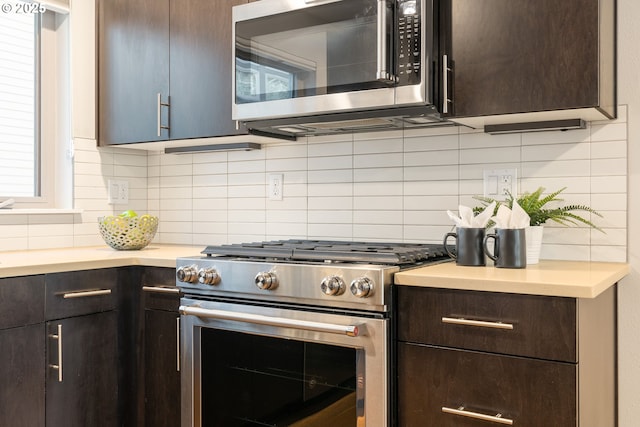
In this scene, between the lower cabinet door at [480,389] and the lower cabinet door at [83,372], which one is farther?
the lower cabinet door at [83,372]

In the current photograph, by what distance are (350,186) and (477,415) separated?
115 centimetres

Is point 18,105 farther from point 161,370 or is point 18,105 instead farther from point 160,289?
point 161,370

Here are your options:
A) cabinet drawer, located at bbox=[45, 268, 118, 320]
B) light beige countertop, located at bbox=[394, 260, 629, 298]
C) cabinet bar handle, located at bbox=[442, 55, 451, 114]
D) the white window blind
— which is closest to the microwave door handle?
cabinet bar handle, located at bbox=[442, 55, 451, 114]

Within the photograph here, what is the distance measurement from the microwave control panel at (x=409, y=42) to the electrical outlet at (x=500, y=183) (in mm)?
507

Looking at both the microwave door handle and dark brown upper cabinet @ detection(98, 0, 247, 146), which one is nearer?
the microwave door handle

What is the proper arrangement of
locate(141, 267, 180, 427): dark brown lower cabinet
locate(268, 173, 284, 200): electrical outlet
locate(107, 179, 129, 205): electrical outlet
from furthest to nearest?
locate(107, 179, 129, 205): electrical outlet → locate(268, 173, 284, 200): electrical outlet → locate(141, 267, 180, 427): dark brown lower cabinet

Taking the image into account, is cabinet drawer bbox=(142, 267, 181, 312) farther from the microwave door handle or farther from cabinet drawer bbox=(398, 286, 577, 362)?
the microwave door handle

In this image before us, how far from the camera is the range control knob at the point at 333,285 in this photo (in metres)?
1.66

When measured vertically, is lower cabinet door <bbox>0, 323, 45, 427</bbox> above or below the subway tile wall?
below

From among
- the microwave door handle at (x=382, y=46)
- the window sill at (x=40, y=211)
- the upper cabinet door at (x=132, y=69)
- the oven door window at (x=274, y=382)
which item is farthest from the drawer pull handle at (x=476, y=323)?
the window sill at (x=40, y=211)

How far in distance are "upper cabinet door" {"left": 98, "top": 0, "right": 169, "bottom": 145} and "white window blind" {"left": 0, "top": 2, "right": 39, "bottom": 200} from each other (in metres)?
0.29

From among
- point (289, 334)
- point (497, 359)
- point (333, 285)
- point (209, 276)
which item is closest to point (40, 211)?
point (209, 276)

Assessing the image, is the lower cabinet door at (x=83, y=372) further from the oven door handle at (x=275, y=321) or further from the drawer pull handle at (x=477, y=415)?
the drawer pull handle at (x=477, y=415)

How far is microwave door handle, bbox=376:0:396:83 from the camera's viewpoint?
182 cm
